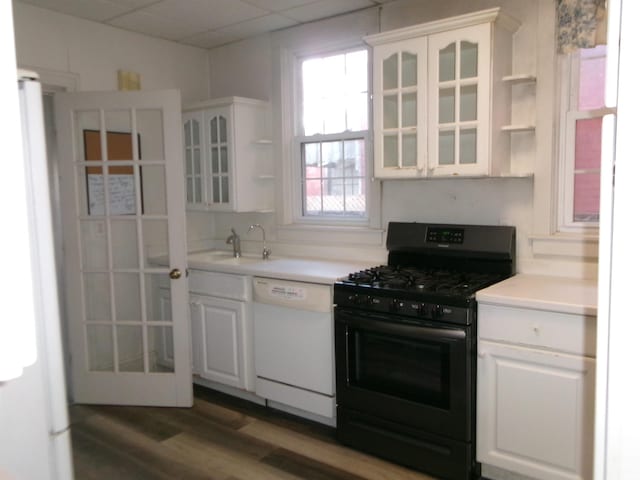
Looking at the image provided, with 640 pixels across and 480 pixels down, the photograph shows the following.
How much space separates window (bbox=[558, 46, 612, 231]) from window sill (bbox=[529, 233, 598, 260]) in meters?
0.11

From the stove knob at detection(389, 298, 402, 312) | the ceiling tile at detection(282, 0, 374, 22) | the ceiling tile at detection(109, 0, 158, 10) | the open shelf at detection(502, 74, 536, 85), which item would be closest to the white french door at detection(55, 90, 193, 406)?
the ceiling tile at detection(109, 0, 158, 10)

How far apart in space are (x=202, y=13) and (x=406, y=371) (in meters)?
2.49

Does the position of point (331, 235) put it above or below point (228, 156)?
below

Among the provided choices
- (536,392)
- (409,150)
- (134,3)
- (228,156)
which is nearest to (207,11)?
(134,3)

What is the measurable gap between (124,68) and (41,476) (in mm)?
2869

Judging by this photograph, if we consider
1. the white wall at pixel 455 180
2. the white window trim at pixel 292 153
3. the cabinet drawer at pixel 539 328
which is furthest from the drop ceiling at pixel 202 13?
the cabinet drawer at pixel 539 328

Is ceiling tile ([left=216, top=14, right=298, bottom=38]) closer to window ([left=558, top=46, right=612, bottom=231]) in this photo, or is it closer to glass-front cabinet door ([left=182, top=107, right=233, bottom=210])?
glass-front cabinet door ([left=182, top=107, right=233, bottom=210])

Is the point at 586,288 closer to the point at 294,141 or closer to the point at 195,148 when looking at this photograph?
the point at 294,141

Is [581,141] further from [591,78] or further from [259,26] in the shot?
[259,26]

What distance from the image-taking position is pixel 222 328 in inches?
135

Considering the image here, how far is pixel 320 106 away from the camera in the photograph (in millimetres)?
3721

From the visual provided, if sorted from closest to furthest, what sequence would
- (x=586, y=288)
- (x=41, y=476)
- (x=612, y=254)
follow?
(x=612, y=254)
(x=41, y=476)
(x=586, y=288)

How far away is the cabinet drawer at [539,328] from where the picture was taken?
2145 millimetres

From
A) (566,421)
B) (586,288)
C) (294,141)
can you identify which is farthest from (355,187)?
(566,421)
